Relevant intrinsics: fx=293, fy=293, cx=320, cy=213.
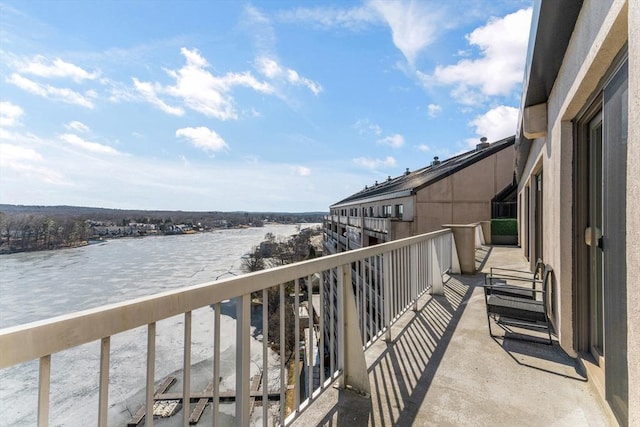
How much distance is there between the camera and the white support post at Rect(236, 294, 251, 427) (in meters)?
1.39

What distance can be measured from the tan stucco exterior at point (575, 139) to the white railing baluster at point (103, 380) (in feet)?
6.64

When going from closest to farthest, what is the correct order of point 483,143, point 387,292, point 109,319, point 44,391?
point 44,391, point 109,319, point 387,292, point 483,143

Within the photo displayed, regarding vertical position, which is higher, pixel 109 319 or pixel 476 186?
pixel 476 186

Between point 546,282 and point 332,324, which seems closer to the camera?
point 332,324

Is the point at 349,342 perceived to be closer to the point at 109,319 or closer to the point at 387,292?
the point at 387,292

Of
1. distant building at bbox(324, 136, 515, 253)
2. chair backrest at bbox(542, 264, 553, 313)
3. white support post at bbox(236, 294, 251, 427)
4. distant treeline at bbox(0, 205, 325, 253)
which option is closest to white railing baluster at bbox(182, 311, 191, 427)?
white support post at bbox(236, 294, 251, 427)

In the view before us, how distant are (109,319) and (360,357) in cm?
182

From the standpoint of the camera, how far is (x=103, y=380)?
2.92 ft

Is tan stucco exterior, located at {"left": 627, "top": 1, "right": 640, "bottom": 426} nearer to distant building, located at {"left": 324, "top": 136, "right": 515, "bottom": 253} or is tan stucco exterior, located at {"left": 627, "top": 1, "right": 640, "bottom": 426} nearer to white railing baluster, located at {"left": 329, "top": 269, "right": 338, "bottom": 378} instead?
white railing baluster, located at {"left": 329, "top": 269, "right": 338, "bottom": 378}

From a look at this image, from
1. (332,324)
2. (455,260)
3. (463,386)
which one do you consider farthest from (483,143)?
(332,324)

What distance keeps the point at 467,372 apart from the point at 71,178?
3614 centimetres

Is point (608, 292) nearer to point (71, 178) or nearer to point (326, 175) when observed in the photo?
point (326, 175)

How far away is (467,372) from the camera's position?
2496 millimetres

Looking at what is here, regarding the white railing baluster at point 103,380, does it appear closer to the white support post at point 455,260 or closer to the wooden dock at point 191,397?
the wooden dock at point 191,397
